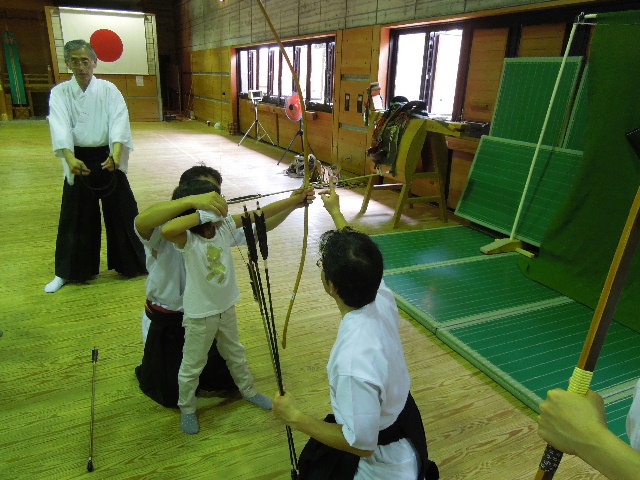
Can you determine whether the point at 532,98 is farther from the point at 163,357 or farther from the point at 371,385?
the point at 371,385

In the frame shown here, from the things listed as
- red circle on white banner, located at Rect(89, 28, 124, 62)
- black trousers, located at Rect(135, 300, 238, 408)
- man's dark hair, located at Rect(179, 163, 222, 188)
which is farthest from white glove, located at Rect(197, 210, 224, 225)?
red circle on white banner, located at Rect(89, 28, 124, 62)

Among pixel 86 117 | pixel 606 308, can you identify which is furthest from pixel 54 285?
pixel 606 308

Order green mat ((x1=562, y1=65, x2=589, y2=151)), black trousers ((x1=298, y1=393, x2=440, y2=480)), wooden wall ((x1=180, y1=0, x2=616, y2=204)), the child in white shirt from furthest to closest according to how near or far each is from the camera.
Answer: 1. wooden wall ((x1=180, y1=0, x2=616, y2=204))
2. green mat ((x1=562, y1=65, x2=589, y2=151))
3. the child in white shirt
4. black trousers ((x1=298, y1=393, x2=440, y2=480))

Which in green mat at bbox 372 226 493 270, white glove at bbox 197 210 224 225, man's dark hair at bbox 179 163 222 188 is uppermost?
man's dark hair at bbox 179 163 222 188

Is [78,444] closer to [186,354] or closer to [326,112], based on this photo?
[186,354]

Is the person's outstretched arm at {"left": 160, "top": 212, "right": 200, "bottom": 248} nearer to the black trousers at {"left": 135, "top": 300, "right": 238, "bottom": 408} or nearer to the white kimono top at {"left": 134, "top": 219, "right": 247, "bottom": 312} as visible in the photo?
the white kimono top at {"left": 134, "top": 219, "right": 247, "bottom": 312}

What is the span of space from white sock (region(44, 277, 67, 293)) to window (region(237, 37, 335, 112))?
3.96 m

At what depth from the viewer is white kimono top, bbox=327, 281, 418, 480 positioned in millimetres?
Answer: 985

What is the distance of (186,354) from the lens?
5.97 feet

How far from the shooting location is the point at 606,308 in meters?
0.81

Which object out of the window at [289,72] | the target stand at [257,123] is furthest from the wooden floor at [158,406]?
the target stand at [257,123]

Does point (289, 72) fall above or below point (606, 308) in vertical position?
above

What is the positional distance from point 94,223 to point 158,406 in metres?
1.67

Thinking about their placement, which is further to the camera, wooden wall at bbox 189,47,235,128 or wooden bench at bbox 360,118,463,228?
wooden wall at bbox 189,47,235,128
